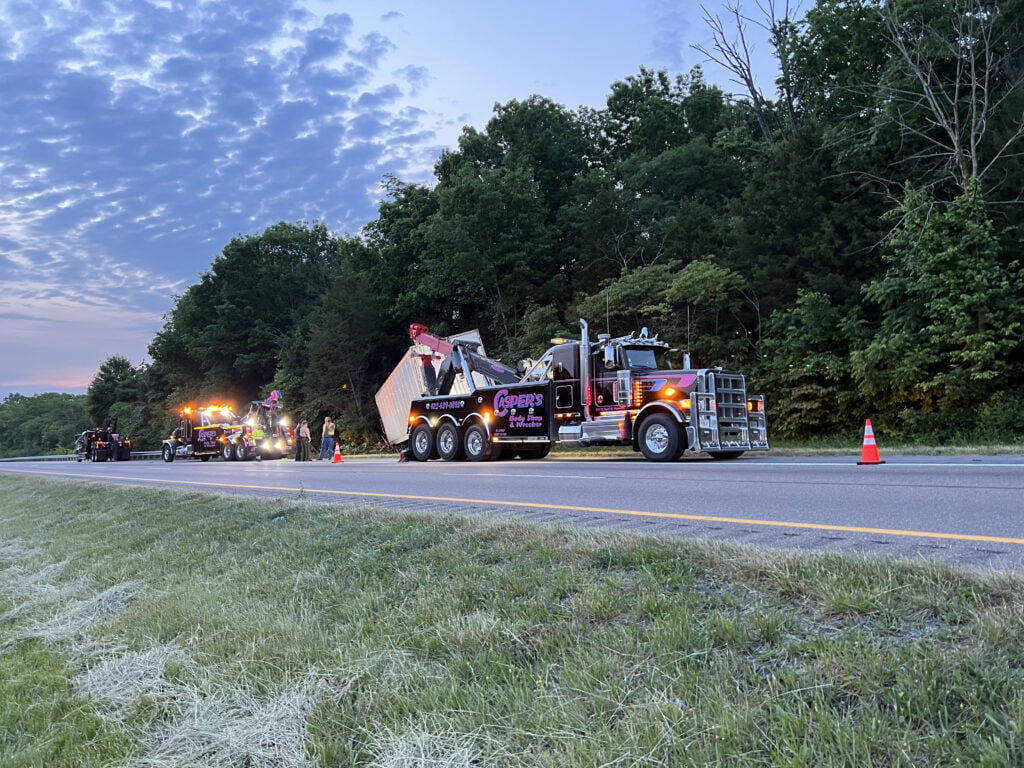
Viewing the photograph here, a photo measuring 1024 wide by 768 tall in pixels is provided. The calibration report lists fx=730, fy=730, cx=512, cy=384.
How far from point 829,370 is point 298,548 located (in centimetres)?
1815

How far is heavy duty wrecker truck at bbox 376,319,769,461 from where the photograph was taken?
1513cm

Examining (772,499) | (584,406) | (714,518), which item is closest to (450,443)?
(584,406)

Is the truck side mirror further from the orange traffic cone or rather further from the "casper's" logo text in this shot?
the orange traffic cone

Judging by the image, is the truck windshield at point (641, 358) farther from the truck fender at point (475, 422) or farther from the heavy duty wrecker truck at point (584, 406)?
the truck fender at point (475, 422)

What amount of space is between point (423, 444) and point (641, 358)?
24.5 ft

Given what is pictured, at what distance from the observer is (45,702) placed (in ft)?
12.9

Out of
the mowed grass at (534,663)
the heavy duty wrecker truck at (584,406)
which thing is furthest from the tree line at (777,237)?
the mowed grass at (534,663)

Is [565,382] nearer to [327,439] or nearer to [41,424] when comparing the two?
[327,439]

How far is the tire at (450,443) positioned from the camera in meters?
20.1

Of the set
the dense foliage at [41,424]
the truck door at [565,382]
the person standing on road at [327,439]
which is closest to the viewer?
the truck door at [565,382]

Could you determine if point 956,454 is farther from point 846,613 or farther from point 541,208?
point 541,208

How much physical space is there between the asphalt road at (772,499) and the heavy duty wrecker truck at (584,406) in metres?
1.21

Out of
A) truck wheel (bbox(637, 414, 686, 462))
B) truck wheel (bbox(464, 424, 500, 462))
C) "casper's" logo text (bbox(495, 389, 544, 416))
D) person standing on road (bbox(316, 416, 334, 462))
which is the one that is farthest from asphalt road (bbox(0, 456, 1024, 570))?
person standing on road (bbox(316, 416, 334, 462))

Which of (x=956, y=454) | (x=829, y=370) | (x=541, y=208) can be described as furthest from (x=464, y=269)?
(x=956, y=454)
